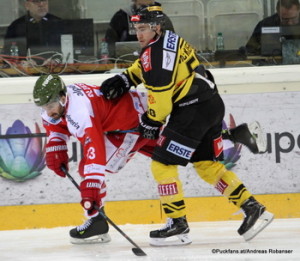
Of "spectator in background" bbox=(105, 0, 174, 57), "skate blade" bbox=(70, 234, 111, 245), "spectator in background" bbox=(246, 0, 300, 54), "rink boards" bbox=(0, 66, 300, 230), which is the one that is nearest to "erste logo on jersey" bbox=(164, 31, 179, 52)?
"skate blade" bbox=(70, 234, 111, 245)

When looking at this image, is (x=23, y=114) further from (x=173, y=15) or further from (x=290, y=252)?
(x=290, y=252)

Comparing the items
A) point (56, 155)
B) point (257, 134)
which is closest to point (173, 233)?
point (56, 155)

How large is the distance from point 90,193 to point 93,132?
0.31m

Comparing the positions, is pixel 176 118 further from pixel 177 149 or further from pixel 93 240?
pixel 93 240

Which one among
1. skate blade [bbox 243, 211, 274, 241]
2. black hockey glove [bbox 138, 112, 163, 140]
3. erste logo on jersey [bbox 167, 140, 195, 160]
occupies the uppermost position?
black hockey glove [bbox 138, 112, 163, 140]

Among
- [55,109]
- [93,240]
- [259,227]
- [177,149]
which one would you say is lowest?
[93,240]

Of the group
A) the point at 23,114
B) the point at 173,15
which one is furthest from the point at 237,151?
the point at 23,114

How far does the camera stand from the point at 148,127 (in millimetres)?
4270

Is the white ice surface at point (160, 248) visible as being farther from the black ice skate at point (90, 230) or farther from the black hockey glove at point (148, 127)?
the black hockey glove at point (148, 127)

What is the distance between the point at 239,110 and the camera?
5574 millimetres

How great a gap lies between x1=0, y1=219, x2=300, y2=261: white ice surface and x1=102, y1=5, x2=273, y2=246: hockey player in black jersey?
131mm

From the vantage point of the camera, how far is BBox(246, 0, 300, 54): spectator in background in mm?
5832

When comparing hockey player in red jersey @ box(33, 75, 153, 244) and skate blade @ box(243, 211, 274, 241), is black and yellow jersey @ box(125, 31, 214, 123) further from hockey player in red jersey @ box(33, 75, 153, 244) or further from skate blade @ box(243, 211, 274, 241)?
skate blade @ box(243, 211, 274, 241)

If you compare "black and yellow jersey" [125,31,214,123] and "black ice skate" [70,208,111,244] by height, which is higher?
"black and yellow jersey" [125,31,214,123]
